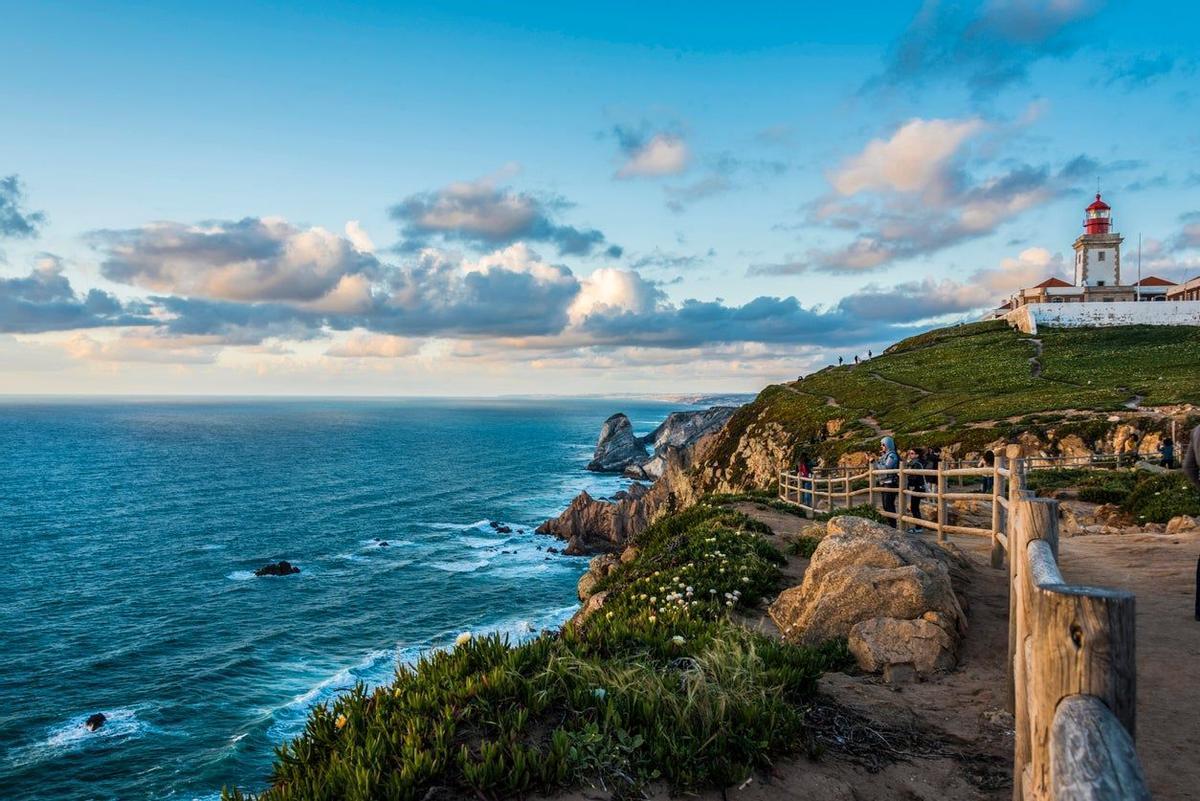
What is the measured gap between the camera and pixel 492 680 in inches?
214

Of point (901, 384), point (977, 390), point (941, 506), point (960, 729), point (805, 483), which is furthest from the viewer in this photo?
point (901, 384)

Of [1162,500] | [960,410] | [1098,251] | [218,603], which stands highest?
[1098,251]

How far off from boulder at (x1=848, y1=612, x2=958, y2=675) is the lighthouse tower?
10377 centimetres

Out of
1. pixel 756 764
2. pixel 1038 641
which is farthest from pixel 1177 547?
pixel 1038 641

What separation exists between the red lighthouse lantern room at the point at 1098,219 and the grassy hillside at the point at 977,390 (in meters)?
17.1

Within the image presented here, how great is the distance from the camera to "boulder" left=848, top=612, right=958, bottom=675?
7.83m

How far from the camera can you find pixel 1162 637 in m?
8.12

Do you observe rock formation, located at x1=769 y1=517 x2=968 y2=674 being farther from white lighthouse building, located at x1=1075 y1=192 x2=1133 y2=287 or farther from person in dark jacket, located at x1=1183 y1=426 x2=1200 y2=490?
white lighthouse building, located at x1=1075 y1=192 x2=1133 y2=287

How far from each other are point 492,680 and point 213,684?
2826cm

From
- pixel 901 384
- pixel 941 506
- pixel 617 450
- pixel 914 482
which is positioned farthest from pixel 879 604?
pixel 617 450

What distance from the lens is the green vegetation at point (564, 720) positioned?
4.55 metres

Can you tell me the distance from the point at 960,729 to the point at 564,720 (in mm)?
3770

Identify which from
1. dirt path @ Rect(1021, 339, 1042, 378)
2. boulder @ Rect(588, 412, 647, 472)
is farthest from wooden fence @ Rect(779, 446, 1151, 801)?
boulder @ Rect(588, 412, 647, 472)

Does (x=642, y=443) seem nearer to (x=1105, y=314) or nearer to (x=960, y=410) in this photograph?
(x=1105, y=314)
